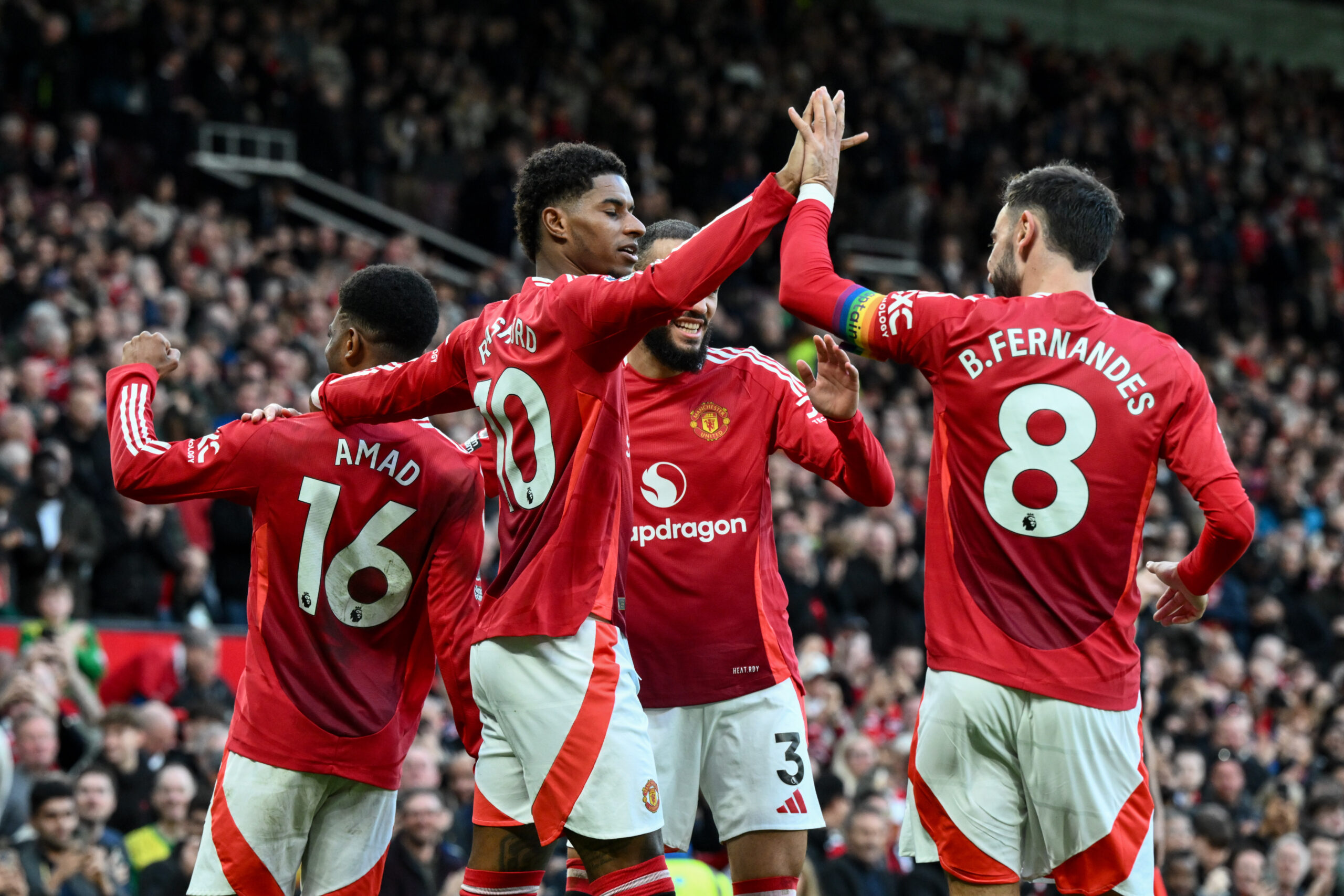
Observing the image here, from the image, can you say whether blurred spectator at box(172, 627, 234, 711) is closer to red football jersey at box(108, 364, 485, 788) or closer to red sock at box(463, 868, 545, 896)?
red football jersey at box(108, 364, 485, 788)

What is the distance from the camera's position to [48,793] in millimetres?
7539

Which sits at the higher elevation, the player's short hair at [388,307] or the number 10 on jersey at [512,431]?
the player's short hair at [388,307]

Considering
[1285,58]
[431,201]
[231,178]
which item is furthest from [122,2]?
[1285,58]

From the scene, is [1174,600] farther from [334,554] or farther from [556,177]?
[334,554]

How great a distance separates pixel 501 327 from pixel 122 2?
1569cm

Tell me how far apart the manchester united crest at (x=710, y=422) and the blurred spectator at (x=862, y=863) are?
490 centimetres

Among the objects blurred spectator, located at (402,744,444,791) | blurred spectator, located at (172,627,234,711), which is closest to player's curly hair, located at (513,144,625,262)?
blurred spectator, located at (402,744,444,791)

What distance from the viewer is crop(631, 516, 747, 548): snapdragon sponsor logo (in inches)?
208

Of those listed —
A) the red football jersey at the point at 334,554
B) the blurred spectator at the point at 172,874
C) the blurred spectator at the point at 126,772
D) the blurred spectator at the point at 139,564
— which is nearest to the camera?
the red football jersey at the point at 334,554

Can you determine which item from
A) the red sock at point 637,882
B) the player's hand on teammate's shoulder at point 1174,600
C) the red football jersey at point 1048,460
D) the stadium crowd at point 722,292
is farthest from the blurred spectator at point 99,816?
the player's hand on teammate's shoulder at point 1174,600

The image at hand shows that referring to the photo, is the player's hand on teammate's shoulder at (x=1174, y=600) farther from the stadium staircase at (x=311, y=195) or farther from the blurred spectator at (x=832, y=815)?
the stadium staircase at (x=311, y=195)

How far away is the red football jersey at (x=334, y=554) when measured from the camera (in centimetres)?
474

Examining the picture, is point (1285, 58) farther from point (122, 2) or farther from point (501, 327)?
point (501, 327)

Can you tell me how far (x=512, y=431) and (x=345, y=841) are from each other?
1.44 metres
